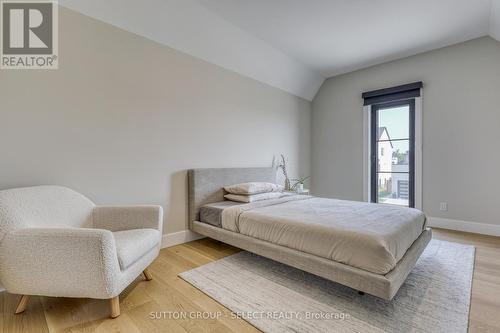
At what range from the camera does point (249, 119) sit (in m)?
3.82

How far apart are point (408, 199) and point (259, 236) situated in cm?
316

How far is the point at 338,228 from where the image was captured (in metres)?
1.82

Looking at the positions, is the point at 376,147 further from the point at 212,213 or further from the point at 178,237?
the point at 178,237

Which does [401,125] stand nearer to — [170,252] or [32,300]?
[170,252]

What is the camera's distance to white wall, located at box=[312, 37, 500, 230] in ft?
10.6

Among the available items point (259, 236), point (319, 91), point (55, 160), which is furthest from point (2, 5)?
point (319, 91)

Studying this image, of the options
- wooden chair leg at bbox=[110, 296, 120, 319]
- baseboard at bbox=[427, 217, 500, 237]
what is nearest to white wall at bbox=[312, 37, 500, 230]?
baseboard at bbox=[427, 217, 500, 237]

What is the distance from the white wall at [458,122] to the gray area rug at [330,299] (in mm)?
1466

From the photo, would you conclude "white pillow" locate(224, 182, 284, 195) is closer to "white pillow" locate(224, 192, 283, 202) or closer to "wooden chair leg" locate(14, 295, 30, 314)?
"white pillow" locate(224, 192, 283, 202)

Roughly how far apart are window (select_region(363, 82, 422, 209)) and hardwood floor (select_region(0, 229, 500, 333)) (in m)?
1.97

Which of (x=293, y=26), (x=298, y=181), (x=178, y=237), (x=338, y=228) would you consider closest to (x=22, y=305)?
(x=178, y=237)

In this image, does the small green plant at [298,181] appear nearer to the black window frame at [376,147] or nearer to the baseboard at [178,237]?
the black window frame at [376,147]

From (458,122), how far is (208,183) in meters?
3.78

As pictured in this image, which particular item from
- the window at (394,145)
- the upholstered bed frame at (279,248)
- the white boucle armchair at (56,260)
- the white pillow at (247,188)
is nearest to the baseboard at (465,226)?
the window at (394,145)
